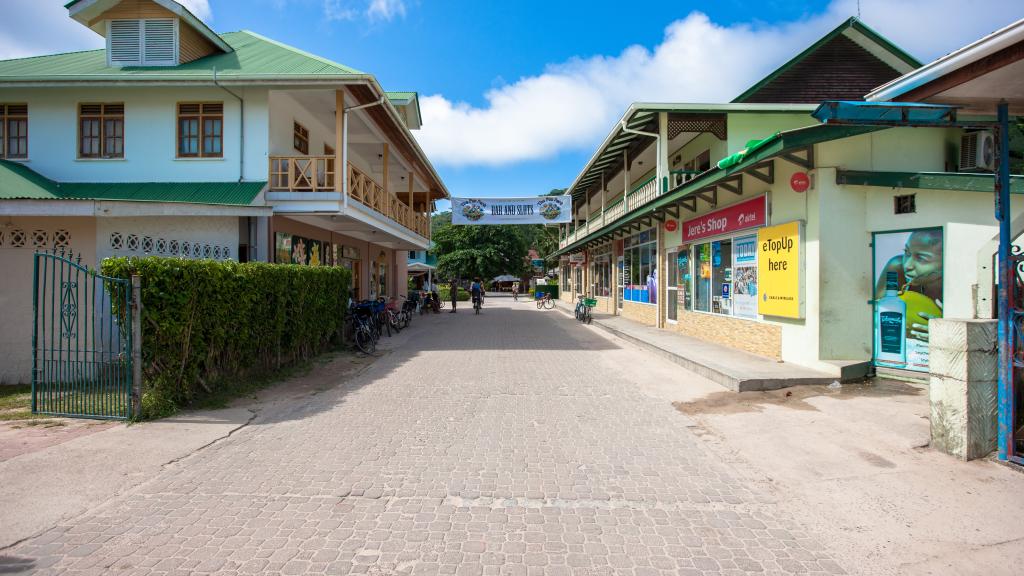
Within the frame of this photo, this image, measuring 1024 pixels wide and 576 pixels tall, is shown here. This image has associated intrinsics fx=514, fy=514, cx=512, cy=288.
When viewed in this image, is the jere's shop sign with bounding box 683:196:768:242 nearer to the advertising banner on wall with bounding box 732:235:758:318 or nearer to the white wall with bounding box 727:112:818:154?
the advertising banner on wall with bounding box 732:235:758:318

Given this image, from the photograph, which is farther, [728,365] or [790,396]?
[728,365]

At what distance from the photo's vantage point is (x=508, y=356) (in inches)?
452

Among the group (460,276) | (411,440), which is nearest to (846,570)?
(411,440)

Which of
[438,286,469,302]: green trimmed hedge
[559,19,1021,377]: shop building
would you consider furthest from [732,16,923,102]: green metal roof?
[438,286,469,302]: green trimmed hedge

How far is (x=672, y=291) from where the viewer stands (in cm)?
1539

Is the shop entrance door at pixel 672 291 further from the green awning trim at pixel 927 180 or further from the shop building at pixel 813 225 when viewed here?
the green awning trim at pixel 927 180

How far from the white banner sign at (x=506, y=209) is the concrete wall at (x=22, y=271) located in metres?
13.1

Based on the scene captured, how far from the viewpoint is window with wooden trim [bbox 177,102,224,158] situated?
12688 millimetres

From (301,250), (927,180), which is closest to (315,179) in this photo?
(301,250)

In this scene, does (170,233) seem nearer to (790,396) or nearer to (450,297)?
(790,396)

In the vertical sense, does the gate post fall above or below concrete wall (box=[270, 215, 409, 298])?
below

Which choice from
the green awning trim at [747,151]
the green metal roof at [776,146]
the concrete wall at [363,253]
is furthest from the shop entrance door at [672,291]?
the concrete wall at [363,253]

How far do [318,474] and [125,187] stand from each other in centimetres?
1167

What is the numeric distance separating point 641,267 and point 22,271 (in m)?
16.6
